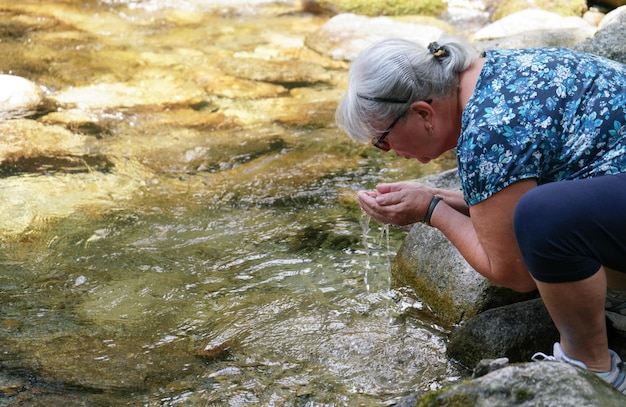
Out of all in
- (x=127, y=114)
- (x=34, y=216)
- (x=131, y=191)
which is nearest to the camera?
(x=34, y=216)

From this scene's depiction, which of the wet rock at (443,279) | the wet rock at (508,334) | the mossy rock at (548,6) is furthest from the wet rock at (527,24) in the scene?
the wet rock at (508,334)

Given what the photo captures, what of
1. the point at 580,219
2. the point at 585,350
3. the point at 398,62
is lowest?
the point at 585,350

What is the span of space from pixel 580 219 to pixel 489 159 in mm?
350

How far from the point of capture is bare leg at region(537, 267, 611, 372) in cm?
239

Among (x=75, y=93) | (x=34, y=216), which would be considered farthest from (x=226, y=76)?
(x=34, y=216)

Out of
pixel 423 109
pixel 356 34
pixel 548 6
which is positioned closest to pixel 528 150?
pixel 423 109

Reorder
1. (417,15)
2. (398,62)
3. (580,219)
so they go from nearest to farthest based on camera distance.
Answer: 1. (580,219)
2. (398,62)
3. (417,15)

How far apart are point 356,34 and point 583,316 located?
24.1ft

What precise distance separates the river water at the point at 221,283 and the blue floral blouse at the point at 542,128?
112 centimetres

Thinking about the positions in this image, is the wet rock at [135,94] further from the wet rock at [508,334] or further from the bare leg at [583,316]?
the bare leg at [583,316]

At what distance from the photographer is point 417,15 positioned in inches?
435

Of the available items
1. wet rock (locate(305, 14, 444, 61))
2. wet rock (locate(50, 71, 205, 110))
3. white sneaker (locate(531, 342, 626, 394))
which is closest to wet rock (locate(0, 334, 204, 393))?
white sneaker (locate(531, 342, 626, 394))

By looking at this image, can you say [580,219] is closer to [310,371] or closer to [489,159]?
[489,159]

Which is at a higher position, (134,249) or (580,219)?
(580,219)
